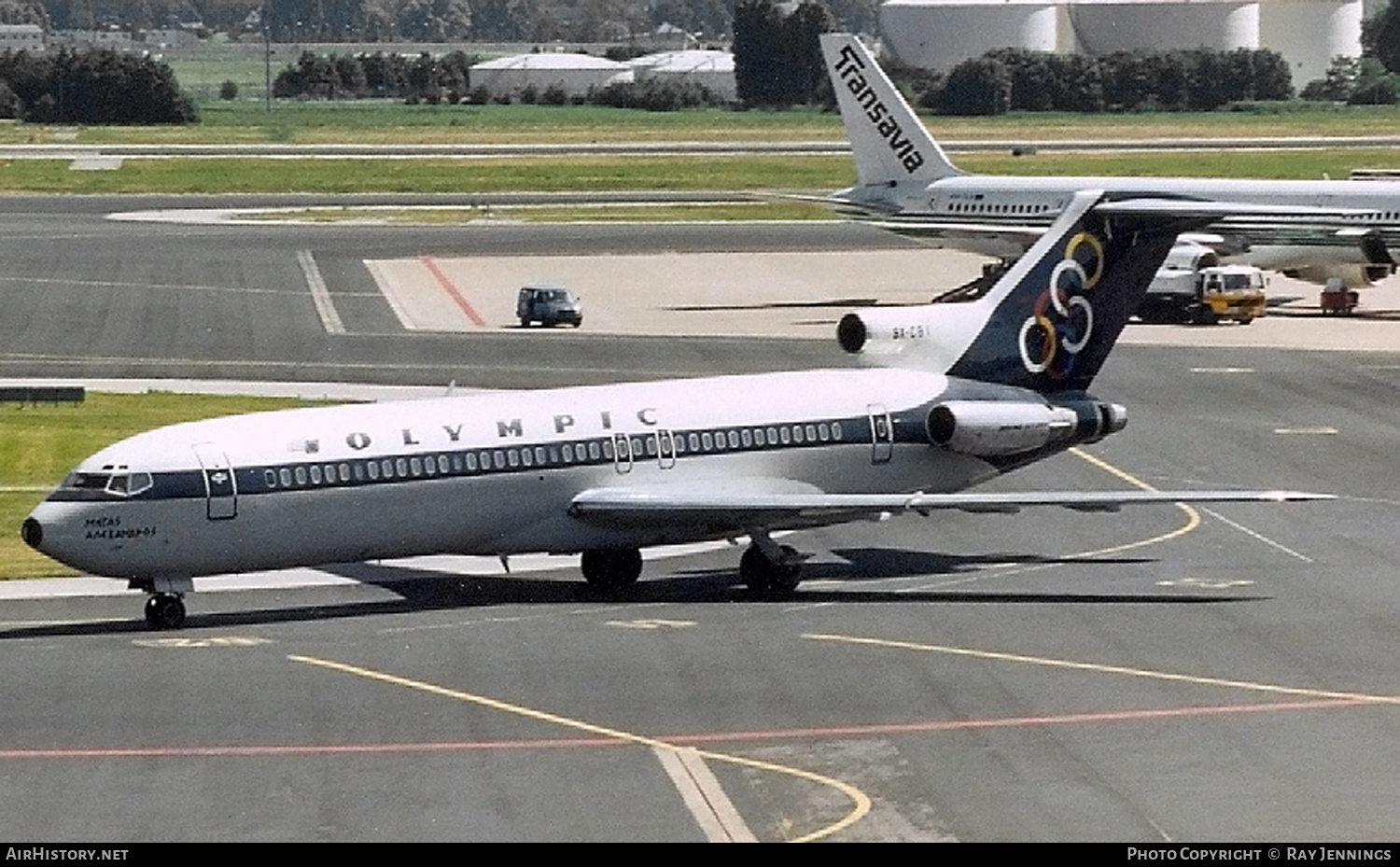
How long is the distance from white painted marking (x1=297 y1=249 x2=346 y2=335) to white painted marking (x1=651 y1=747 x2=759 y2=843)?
54416 mm

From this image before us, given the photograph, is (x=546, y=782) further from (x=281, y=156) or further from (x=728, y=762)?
(x=281, y=156)

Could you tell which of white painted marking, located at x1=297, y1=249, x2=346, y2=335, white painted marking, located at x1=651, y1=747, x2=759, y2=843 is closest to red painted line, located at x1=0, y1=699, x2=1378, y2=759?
white painted marking, located at x1=651, y1=747, x2=759, y2=843

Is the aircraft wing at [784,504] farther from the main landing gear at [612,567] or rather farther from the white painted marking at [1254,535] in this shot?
the white painted marking at [1254,535]

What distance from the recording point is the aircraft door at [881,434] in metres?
44.8

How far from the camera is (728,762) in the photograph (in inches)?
1206

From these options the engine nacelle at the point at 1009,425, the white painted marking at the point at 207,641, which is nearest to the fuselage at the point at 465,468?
the engine nacelle at the point at 1009,425

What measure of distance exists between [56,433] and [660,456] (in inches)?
848

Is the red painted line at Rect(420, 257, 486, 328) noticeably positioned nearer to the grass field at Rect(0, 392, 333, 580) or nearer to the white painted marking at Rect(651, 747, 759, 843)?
the grass field at Rect(0, 392, 333, 580)

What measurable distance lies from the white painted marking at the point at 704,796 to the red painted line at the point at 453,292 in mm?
56284

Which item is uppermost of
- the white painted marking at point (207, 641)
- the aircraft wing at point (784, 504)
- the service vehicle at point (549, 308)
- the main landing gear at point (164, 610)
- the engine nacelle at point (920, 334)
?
the engine nacelle at point (920, 334)

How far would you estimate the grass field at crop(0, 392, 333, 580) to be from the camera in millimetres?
47750

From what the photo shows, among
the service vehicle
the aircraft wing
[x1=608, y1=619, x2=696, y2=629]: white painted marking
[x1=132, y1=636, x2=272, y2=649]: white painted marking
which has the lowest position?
the service vehicle

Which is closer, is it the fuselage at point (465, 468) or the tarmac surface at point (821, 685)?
the tarmac surface at point (821, 685)

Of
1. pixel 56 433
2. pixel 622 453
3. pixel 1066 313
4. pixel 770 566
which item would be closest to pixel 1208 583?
pixel 1066 313
